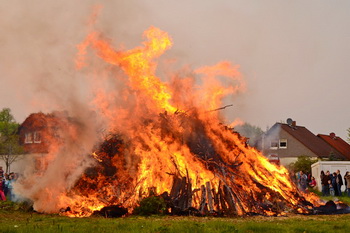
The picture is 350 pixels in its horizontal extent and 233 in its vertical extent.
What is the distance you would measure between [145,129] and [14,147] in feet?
122

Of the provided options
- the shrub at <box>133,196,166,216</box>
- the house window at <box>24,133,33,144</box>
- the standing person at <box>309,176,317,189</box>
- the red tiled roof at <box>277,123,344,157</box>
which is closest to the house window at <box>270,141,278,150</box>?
the red tiled roof at <box>277,123,344,157</box>

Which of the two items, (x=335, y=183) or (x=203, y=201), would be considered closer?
(x=203, y=201)

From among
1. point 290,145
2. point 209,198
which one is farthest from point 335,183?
point 290,145

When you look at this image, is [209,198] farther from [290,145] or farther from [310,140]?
[310,140]

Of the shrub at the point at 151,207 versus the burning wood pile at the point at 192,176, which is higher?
the burning wood pile at the point at 192,176

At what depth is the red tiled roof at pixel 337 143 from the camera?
58.3 metres

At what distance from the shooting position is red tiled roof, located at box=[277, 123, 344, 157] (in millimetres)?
53500

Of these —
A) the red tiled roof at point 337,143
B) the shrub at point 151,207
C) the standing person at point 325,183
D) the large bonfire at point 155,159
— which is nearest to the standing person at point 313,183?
the standing person at point 325,183

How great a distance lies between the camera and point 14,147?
169ft

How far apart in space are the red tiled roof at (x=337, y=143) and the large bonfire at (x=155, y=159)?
138 ft

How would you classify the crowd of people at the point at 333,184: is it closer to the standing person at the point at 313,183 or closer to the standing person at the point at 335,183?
the standing person at the point at 335,183

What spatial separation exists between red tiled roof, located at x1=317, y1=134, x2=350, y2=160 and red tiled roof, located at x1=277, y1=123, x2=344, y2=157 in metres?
0.75

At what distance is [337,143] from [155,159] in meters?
49.4

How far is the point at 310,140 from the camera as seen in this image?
5659cm
